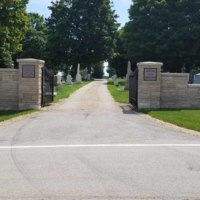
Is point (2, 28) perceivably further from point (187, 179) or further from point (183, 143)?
point (187, 179)

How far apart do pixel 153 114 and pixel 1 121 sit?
18.3 feet

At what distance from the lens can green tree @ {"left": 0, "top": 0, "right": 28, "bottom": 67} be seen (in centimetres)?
3428

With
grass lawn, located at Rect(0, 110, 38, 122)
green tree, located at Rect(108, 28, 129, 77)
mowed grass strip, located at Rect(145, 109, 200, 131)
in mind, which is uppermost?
green tree, located at Rect(108, 28, 129, 77)

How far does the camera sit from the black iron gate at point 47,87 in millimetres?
20234

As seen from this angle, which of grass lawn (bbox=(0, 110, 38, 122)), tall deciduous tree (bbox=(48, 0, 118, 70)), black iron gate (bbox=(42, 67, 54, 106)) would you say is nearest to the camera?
grass lawn (bbox=(0, 110, 38, 122))

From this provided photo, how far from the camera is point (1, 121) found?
15.1 meters

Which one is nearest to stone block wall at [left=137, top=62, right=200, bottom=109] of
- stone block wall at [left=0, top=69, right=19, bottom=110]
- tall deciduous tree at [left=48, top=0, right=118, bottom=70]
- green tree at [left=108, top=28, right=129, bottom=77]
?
stone block wall at [left=0, top=69, right=19, bottom=110]

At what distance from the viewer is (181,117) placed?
51.9ft

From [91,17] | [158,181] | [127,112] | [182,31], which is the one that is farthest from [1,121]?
[91,17]

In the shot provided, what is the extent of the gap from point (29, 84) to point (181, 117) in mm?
6635

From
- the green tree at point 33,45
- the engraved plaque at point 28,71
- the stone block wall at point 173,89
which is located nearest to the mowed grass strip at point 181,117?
the stone block wall at point 173,89

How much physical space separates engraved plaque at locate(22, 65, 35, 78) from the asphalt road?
4.65 meters

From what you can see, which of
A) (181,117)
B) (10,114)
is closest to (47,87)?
(10,114)

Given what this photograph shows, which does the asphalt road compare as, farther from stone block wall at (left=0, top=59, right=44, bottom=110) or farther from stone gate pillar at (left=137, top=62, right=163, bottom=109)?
stone gate pillar at (left=137, top=62, right=163, bottom=109)
